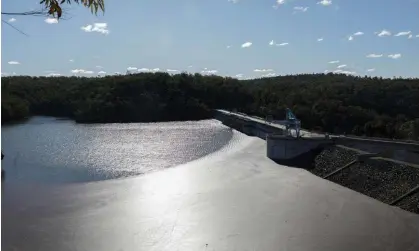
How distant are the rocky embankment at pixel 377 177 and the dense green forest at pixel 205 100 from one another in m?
21.8

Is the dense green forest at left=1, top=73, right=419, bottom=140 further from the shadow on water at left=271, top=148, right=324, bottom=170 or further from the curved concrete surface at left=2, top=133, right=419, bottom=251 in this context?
the curved concrete surface at left=2, top=133, right=419, bottom=251

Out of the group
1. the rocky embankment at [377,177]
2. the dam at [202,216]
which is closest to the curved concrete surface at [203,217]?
the dam at [202,216]

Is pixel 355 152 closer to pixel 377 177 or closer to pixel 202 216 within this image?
pixel 377 177

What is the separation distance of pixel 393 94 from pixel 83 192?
5673 centimetres

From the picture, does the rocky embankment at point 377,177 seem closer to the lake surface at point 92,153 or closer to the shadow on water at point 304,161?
the shadow on water at point 304,161

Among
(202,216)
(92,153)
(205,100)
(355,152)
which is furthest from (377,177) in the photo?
(205,100)

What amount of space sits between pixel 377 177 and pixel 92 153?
77.6 ft

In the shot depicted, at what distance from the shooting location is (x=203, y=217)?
18.6 m

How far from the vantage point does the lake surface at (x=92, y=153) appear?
93.3 feet

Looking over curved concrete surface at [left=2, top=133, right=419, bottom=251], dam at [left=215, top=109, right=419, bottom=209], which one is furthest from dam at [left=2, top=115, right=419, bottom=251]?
dam at [left=215, top=109, right=419, bottom=209]

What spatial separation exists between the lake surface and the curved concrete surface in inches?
134

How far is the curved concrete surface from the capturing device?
15703 mm

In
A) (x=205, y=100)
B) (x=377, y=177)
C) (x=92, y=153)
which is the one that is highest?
(x=205, y=100)

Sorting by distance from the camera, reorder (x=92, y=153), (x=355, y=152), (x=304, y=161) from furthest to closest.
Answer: (x=92, y=153)
(x=304, y=161)
(x=355, y=152)
